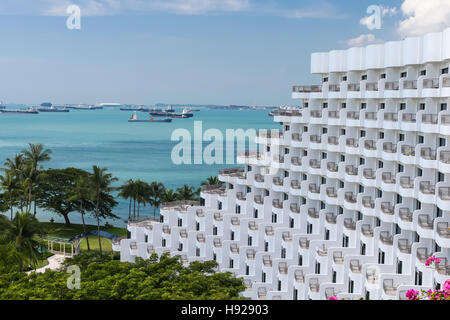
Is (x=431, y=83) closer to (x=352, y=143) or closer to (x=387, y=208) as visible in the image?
(x=387, y=208)

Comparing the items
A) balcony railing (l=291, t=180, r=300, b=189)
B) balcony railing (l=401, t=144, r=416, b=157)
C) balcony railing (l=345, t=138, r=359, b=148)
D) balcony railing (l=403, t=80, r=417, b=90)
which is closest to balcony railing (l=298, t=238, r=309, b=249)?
balcony railing (l=291, t=180, r=300, b=189)

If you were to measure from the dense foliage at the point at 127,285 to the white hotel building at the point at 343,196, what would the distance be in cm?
841

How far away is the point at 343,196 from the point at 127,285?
19492 millimetres

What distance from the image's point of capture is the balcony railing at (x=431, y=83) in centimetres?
3478

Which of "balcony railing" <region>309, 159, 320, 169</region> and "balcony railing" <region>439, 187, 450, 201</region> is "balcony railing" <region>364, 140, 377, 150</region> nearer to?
"balcony railing" <region>309, 159, 320, 169</region>

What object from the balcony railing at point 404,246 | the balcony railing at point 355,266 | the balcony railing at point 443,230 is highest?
the balcony railing at point 443,230

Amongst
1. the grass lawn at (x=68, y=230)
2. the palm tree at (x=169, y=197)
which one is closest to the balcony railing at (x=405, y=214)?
the palm tree at (x=169, y=197)

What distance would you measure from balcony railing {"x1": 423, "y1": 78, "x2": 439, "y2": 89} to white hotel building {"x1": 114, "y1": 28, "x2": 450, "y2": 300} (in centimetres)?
7

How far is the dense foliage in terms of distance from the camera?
26.8m

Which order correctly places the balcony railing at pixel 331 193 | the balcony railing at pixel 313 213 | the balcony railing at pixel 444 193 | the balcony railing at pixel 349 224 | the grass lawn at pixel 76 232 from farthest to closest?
the grass lawn at pixel 76 232, the balcony railing at pixel 313 213, the balcony railing at pixel 331 193, the balcony railing at pixel 349 224, the balcony railing at pixel 444 193

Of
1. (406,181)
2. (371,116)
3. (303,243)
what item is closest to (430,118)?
(406,181)

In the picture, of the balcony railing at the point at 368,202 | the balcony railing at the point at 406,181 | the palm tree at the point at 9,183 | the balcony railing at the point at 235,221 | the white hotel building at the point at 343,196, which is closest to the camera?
the white hotel building at the point at 343,196

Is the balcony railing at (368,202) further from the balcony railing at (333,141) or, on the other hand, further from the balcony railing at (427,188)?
the balcony railing at (427,188)

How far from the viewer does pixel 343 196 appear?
43.1 meters
